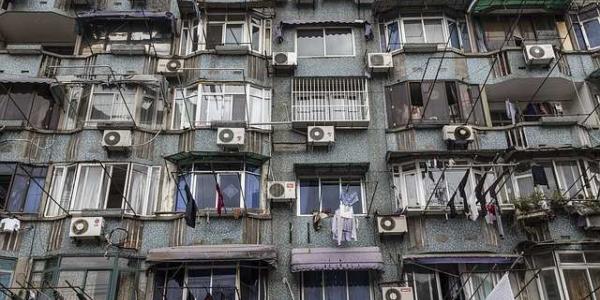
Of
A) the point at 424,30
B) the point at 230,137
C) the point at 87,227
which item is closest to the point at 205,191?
the point at 230,137

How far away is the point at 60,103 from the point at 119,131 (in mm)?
2810

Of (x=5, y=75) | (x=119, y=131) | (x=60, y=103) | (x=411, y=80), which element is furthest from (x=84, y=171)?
(x=411, y=80)

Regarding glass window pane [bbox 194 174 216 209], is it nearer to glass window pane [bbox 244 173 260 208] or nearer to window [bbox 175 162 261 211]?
window [bbox 175 162 261 211]

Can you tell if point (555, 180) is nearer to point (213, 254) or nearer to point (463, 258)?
point (463, 258)

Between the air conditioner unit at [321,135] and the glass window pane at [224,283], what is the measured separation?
15.1 feet

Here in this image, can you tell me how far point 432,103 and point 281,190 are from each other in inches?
226

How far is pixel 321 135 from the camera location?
1667 centimetres

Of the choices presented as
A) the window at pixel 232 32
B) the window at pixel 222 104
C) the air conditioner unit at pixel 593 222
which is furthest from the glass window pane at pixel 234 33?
the air conditioner unit at pixel 593 222

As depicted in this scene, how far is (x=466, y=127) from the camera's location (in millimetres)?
16516

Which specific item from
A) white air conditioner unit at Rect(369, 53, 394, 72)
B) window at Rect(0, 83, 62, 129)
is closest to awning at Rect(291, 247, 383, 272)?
white air conditioner unit at Rect(369, 53, 394, 72)

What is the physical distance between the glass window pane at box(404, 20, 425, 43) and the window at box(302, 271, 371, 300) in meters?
8.57

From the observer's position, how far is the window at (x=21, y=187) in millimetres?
15836

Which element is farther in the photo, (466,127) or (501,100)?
(501,100)

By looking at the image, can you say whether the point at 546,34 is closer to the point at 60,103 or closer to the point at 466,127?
the point at 466,127
